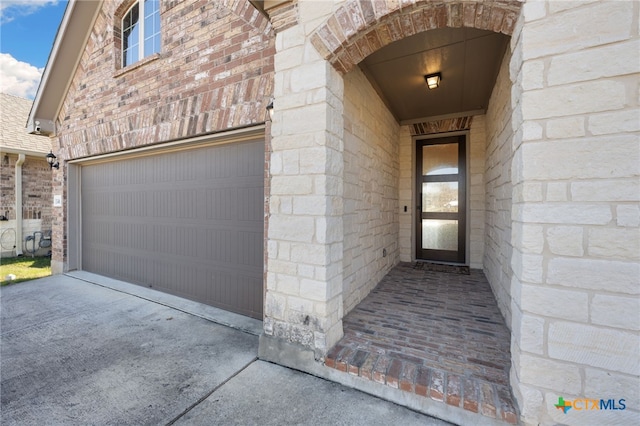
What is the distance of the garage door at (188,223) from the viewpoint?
335 cm

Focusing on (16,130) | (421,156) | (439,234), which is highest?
(16,130)

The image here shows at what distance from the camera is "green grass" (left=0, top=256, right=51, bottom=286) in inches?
209

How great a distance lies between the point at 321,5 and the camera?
2141 mm

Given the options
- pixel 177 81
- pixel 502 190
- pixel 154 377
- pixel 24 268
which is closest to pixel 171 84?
pixel 177 81

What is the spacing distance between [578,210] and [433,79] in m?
2.57

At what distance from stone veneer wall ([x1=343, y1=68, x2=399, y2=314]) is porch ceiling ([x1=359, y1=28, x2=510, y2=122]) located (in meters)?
0.24

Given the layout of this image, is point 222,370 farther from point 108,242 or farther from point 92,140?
point 92,140

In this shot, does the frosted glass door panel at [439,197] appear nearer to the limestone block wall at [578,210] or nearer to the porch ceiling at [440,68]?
the porch ceiling at [440,68]

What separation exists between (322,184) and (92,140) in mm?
4920

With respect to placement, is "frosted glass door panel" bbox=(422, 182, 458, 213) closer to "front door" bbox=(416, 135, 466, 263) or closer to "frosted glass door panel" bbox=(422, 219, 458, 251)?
"front door" bbox=(416, 135, 466, 263)

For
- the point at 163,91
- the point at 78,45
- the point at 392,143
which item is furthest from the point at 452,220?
the point at 78,45

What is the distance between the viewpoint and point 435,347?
2.26 m

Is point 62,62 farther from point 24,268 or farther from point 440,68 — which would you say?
point 440,68

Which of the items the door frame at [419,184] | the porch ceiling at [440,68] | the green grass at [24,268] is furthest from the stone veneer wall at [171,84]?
the door frame at [419,184]
